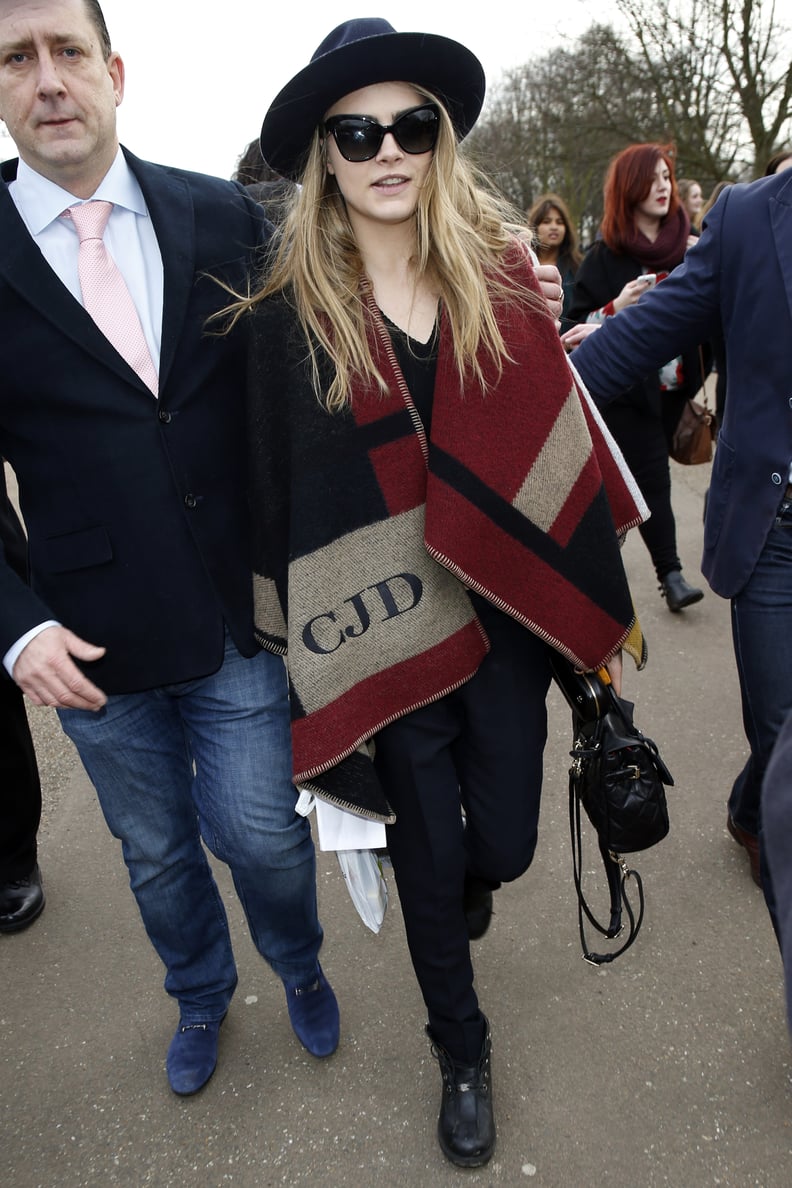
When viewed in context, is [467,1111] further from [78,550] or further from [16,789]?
[16,789]

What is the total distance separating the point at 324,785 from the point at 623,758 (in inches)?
24.9

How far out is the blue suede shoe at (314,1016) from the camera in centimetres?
262

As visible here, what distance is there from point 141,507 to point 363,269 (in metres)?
0.69

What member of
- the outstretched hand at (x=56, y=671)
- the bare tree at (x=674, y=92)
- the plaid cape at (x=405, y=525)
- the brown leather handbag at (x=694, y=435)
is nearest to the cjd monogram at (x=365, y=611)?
the plaid cape at (x=405, y=525)

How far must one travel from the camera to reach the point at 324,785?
87.0 inches

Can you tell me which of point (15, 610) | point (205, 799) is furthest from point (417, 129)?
point (205, 799)

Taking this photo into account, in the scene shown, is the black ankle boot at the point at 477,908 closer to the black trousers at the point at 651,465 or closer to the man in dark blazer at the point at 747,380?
the man in dark blazer at the point at 747,380

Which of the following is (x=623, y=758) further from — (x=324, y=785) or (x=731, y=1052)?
(x=731, y=1052)

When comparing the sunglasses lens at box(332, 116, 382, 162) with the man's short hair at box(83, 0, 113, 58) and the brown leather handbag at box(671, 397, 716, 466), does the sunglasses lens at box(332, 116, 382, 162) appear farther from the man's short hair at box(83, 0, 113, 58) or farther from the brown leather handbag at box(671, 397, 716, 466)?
the brown leather handbag at box(671, 397, 716, 466)

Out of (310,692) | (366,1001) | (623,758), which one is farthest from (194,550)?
(366,1001)

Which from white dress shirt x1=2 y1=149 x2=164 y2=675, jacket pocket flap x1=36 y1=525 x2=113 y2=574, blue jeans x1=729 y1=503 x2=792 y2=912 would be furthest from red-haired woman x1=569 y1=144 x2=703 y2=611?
jacket pocket flap x1=36 y1=525 x2=113 y2=574

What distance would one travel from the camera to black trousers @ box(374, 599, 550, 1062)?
2260 mm

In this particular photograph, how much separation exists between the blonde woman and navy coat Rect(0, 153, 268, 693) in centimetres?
11

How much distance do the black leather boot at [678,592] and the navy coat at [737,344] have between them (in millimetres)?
2535
